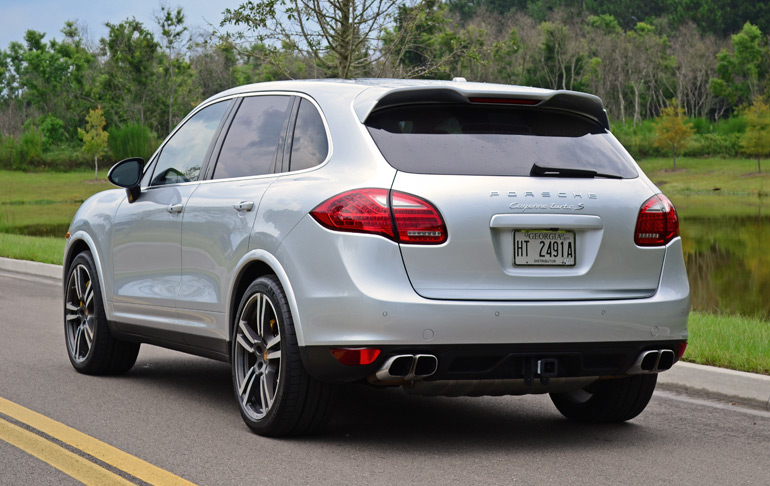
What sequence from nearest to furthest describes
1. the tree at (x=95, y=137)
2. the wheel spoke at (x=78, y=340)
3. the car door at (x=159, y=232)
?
the car door at (x=159, y=232) < the wheel spoke at (x=78, y=340) < the tree at (x=95, y=137)

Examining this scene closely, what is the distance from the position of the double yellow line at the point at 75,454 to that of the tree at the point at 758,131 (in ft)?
244

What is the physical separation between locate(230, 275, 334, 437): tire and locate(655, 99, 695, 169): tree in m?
76.3

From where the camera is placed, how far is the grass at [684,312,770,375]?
7.67m

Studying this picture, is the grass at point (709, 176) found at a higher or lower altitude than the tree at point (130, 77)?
lower

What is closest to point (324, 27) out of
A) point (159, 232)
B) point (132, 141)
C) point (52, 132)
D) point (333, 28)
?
point (333, 28)

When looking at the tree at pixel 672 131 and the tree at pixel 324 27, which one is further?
the tree at pixel 672 131

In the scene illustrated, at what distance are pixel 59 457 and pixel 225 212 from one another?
159cm

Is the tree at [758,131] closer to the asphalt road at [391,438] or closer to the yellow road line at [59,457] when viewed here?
the asphalt road at [391,438]

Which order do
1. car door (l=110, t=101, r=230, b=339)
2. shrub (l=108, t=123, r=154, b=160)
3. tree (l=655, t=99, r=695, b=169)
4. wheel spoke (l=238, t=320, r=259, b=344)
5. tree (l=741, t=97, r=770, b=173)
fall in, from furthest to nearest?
tree (l=655, t=99, r=695, b=169)
tree (l=741, t=97, r=770, b=173)
shrub (l=108, t=123, r=154, b=160)
car door (l=110, t=101, r=230, b=339)
wheel spoke (l=238, t=320, r=259, b=344)

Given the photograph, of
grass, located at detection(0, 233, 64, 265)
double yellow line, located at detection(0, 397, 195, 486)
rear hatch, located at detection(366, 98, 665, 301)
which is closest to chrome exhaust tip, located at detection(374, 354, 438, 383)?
rear hatch, located at detection(366, 98, 665, 301)

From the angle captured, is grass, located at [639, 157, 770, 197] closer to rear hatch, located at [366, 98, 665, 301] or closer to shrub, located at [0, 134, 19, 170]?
shrub, located at [0, 134, 19, 170]

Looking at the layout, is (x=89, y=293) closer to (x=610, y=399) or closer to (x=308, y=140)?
(x=308, y=140)

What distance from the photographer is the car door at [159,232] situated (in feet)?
21.9

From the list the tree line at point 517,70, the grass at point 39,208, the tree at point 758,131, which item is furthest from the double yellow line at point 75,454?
the tree at point 758,131
